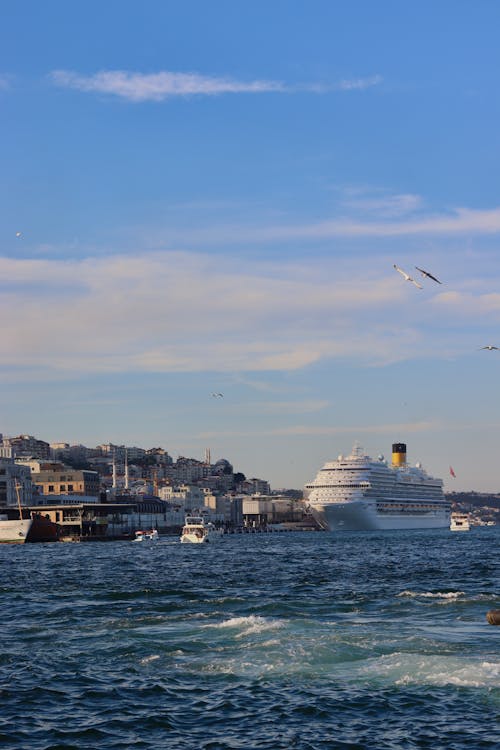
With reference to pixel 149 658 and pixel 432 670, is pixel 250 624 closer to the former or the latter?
pixel 149 658

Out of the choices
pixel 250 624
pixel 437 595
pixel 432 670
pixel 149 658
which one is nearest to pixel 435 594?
pixel 437 595

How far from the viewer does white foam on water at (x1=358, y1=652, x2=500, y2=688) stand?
28.8 metres

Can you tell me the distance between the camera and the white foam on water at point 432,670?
2875 centimetres

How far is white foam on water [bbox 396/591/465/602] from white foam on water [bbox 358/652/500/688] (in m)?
17.3

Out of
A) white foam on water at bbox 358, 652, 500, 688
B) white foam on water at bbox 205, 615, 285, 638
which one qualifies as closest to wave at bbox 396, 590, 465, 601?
white foam on water at bbox 205, 615, 285, 638

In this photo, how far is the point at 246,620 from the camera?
4162cm

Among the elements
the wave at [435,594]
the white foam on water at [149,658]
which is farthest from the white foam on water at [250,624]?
the wave at [435,594]

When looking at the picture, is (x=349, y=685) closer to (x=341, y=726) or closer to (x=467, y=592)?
(x=341, y=726)

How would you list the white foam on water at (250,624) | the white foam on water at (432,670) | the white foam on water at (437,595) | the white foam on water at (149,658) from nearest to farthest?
1. the white foam on water at (432,670)
2. the white foam on water at (149,658)
3. the white foam on water at (250,624)
4. the white foam on water at (437,595)

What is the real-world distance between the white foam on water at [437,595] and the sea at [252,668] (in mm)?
95

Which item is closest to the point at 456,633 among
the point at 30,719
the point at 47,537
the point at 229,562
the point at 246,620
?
the point at 246,620

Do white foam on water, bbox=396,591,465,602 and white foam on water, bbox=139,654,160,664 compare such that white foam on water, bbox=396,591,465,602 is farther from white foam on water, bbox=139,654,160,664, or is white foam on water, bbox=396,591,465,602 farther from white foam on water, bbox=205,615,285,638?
white foam on water, bbox=139,654,160,664

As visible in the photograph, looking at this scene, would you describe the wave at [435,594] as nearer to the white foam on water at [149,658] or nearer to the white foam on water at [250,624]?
the white foam on water at [250,624]

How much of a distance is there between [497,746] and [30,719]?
34.8 ft
